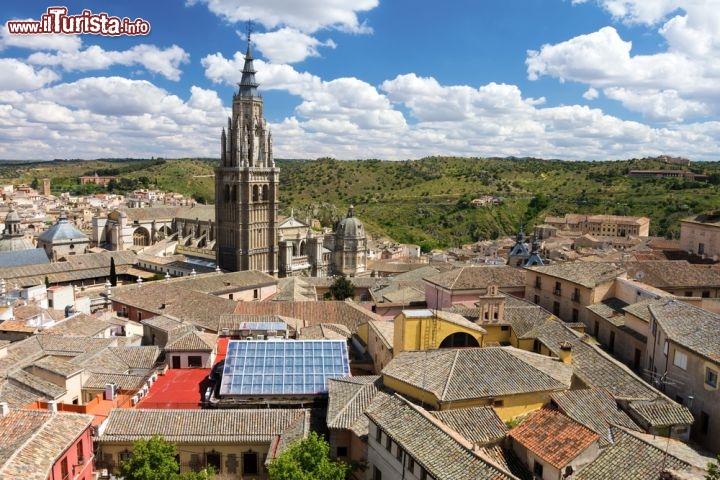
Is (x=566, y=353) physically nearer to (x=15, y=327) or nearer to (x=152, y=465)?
(x=152, y=465)

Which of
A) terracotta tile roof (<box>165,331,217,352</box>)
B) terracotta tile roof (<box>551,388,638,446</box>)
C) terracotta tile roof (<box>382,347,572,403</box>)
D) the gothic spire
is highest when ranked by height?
the gothic spire

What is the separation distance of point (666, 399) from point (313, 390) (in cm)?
1187

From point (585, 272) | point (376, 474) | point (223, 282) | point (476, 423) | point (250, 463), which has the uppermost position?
point (585, 272)

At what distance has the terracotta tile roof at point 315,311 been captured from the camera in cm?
3362

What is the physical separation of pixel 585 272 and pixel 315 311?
1543 cm

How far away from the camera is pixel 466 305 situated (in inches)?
1276

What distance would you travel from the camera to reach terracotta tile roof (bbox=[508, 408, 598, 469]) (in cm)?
1434

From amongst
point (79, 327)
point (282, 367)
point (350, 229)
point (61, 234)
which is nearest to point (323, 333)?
point (282, 367)

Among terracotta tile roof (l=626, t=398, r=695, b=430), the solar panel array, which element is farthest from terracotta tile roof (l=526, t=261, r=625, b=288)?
the solar panel array

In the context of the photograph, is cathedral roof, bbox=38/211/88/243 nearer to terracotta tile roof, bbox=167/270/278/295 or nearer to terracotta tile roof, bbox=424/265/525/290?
terracotta tile roof, bbox=167/270/278/295

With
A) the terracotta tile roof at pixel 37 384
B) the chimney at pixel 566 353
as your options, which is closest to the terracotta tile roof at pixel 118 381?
the terracotta tile roof at pixel 37 384

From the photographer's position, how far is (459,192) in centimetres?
13550

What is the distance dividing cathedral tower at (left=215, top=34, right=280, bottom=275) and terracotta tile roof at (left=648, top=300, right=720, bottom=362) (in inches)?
1800

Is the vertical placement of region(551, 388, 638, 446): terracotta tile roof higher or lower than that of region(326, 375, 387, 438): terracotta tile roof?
higher
